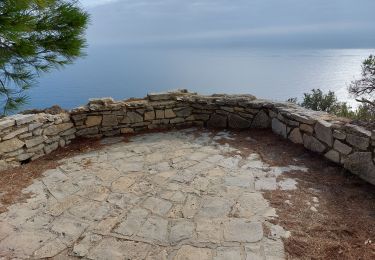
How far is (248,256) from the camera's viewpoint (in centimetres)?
235

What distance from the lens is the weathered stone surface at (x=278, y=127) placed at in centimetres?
485

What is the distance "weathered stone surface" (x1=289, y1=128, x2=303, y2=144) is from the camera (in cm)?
453

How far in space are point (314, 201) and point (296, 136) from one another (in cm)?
164

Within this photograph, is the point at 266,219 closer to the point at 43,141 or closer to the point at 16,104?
the point at 43,141

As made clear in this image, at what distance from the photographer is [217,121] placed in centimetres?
567

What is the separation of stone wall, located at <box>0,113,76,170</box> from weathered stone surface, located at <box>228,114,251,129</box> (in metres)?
2.76

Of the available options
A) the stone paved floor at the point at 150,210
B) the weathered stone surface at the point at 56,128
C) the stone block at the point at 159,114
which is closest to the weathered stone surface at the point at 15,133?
the weathered stone surface at the point at 56,128

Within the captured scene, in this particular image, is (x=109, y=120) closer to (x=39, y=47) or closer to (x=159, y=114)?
(x=159, y=114)

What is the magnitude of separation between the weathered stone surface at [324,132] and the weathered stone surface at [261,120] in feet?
3.75

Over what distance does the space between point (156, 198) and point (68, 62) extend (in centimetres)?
349

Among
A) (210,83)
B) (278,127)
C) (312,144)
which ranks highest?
(278,127)

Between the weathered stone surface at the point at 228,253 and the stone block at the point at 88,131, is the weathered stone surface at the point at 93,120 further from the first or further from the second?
the weathered stone surface at the point at 228,253

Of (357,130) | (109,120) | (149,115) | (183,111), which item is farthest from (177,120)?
(357,130)

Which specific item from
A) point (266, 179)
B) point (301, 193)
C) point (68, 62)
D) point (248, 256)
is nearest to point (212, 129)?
point (266, 179)
